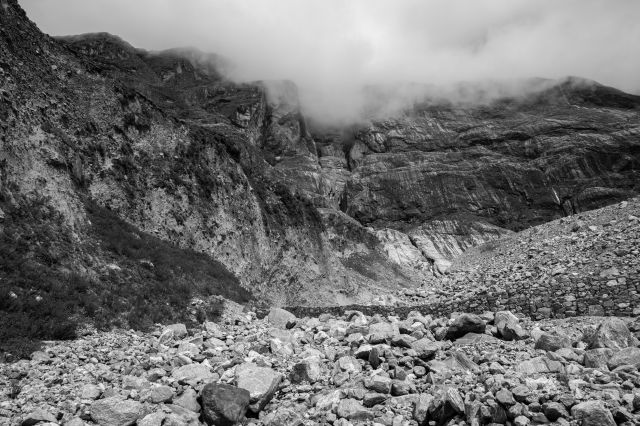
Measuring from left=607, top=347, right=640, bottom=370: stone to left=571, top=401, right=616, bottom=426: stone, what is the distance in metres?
2.31

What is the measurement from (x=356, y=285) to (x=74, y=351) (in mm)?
34636

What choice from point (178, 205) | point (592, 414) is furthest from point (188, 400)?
point (178, 205)

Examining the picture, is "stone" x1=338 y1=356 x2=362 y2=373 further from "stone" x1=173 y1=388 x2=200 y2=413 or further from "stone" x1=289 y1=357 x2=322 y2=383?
"stone" x1=173 y1=388 x2=200 y2=413

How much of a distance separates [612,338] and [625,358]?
6.77 feet

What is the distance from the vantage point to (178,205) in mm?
26906

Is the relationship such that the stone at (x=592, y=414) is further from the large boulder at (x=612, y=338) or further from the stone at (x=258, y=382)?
the stone at (x=258, y=382)

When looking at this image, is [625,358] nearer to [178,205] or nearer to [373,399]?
[373,399]

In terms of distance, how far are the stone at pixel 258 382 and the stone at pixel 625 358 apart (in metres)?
6.48

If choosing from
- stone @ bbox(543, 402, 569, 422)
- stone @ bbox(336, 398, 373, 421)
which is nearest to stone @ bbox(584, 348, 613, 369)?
stone @ bbox(543, 402, 569, 422)

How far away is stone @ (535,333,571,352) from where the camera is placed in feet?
29.5

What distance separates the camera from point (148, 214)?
24.8m

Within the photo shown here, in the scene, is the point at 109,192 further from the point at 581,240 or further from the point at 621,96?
the point at 621,96

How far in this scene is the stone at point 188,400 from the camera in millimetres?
7457

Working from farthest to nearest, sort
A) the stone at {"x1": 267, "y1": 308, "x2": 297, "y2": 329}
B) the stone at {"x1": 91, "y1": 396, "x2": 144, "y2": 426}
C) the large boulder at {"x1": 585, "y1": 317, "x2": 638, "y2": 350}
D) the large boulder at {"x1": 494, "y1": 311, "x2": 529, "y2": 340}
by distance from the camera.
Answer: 1. the stone at {"x1": 267, "y1": 308, "x2": 297, "y2": 329}
2. the large boulder at {"x1": 494, "y1": 311, "x2": 529, "y2": 340}
3. the large boulder at {"x1": 585, "y1": 317, "x2": 638, "y2": 350}
4. the stone at {"x1": 91, "y1": 396, "x2": 144, "y2": 426}
